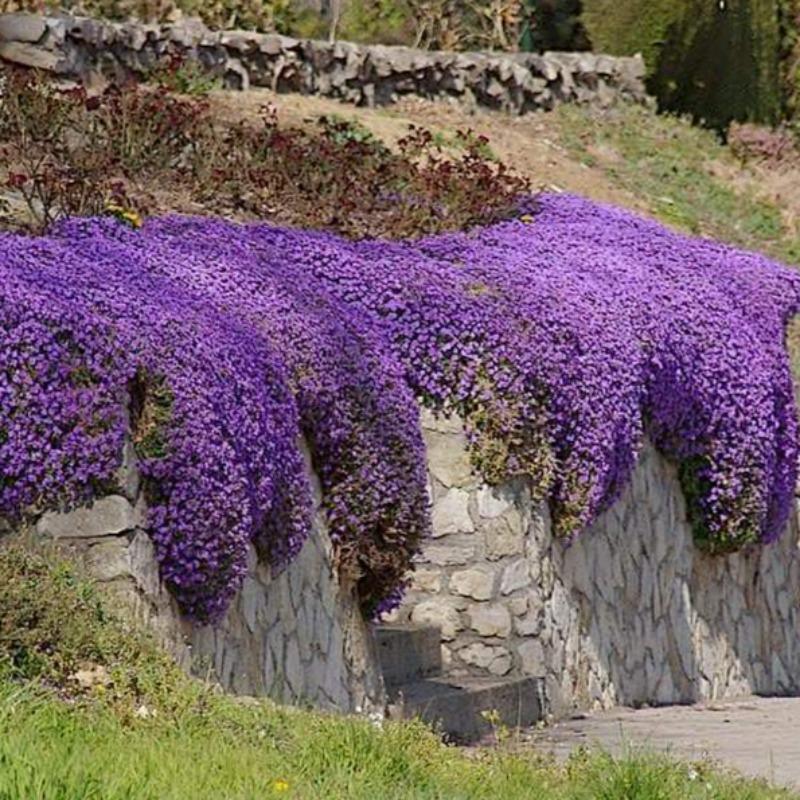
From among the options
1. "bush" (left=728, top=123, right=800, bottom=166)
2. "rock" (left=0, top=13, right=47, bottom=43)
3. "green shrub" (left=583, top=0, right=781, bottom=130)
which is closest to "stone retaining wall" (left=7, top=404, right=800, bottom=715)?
"rock" (left=0, top=13, right=47, bottom=43)

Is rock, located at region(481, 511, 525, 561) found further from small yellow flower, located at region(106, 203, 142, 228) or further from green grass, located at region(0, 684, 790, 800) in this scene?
green grass, located at region(0, 684, 790, 800)

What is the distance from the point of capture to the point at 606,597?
1434 centimetres

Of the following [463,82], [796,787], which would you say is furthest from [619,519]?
[463,82]

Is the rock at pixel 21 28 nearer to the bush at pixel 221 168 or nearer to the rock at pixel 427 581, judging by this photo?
the bush at pixel 221 168

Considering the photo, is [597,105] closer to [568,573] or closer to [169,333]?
[568,573]

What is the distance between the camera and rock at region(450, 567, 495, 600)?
42.7 ft

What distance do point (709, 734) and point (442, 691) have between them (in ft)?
4.57

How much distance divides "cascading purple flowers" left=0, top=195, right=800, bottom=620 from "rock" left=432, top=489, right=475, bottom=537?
0.23m

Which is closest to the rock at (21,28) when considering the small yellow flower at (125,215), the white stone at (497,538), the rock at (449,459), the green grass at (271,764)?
the small yellow flower at (125,215)

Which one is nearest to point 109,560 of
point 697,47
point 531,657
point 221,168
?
point 531,657

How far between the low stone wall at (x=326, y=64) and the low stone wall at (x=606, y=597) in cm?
803

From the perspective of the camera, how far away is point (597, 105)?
88.2 ft

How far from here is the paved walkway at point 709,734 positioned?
10.5 m

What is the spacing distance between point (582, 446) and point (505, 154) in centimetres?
1046
